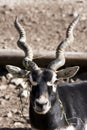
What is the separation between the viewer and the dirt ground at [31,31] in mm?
9195

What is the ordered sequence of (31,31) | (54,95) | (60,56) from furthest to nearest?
(31,31)
(60,56)
(54,95)

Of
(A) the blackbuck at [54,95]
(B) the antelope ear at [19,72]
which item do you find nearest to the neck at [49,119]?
(A) the blackbuck at [54,95]

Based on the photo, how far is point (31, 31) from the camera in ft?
40.6

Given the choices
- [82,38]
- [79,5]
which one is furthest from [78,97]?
[79,5]

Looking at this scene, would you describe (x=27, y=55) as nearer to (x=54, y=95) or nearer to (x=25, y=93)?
(x=54, y=95)

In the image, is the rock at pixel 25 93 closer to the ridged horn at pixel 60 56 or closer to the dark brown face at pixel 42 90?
the ridged horn at pixel 60 56

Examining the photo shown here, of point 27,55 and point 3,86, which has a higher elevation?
point 27,55

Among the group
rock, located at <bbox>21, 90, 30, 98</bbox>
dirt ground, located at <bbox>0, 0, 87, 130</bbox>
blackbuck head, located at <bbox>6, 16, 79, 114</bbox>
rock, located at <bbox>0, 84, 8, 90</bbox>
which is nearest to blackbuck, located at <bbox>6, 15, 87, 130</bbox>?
blackbuck head, located at <bbox>6, 16, 79, 114</bbox>

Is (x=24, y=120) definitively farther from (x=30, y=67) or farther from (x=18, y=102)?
(x=30, y=67)

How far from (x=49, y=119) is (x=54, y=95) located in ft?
1.27

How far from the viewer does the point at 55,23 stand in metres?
12.7

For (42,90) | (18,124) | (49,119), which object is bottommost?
(18,124)

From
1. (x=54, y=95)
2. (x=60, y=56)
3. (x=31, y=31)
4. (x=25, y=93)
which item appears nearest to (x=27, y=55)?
(x=60, y=56)

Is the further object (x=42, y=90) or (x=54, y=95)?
(x=54, y=95)
